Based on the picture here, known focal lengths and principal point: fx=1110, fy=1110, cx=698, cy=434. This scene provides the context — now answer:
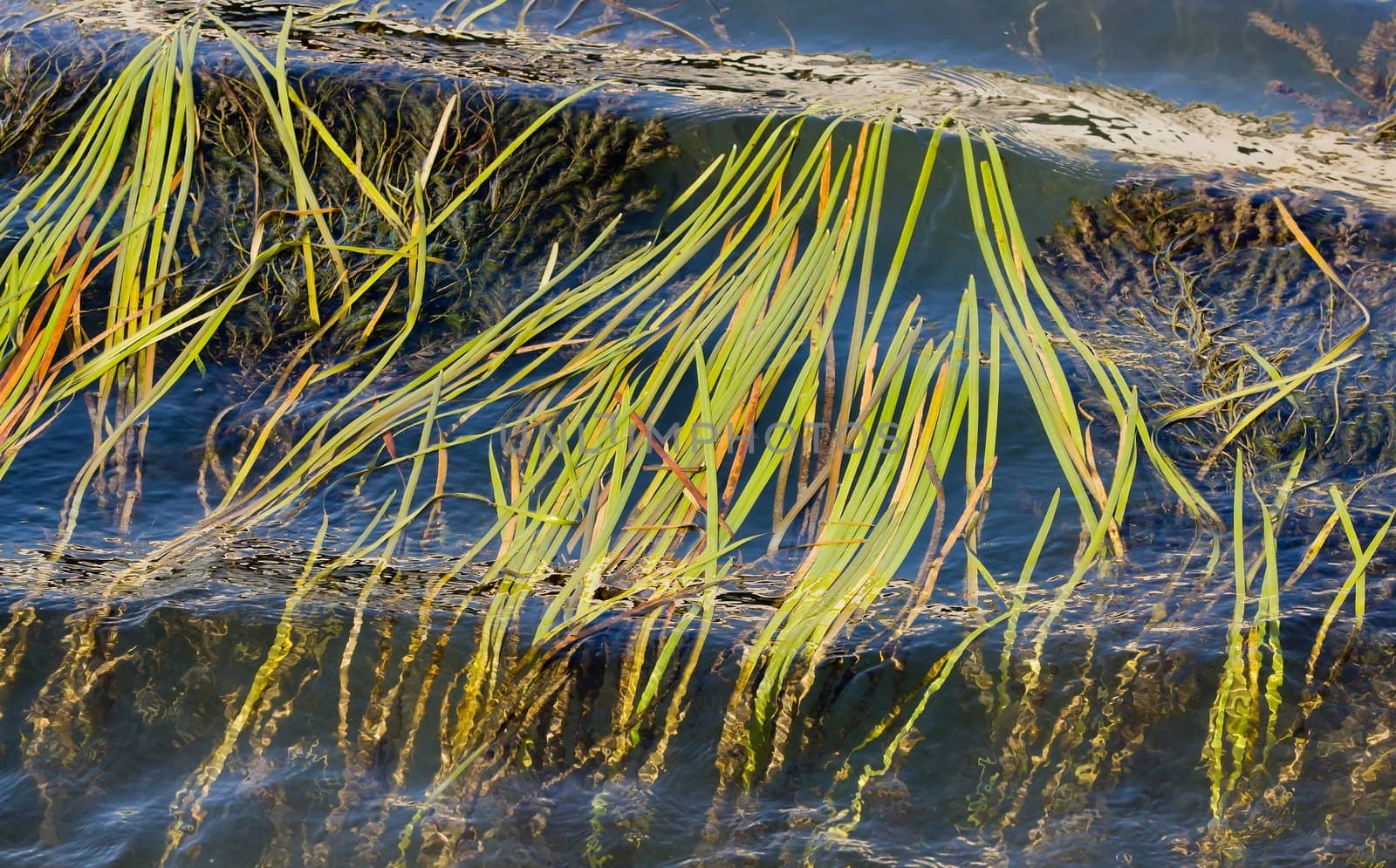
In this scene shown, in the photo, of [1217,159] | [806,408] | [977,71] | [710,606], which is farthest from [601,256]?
[1217,159]

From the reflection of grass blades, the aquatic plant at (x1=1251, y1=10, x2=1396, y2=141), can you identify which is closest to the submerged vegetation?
the reflection of grass blades

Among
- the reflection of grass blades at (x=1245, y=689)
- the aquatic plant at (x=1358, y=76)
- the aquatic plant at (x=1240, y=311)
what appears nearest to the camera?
the reflection of grass blades at (x=1245, y=689)

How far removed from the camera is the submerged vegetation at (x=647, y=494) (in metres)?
1.65

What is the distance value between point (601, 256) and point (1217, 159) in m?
1.59

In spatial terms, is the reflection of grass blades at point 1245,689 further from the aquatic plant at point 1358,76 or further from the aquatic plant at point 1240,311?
the aquatic plant at point 1358,76

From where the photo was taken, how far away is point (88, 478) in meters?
2.12

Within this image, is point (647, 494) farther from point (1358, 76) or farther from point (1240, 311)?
point (1358, 76)

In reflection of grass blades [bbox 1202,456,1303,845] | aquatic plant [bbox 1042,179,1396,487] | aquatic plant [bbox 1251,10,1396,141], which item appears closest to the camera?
reflection of grass blades [bbox 1202,456,1303,845]

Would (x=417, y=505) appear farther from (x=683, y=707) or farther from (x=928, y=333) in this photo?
(x=928, y=333)

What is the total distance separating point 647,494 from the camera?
1.95 meters

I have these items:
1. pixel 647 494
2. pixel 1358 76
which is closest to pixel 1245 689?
pixel 647 494

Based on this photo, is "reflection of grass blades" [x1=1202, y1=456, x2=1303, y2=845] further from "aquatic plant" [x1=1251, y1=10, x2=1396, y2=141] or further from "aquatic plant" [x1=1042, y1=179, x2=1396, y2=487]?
"aquatic plant" [x1=1251, y1=10, x2=1396, y2=141]

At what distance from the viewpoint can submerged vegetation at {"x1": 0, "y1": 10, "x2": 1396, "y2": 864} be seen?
1.65 meters

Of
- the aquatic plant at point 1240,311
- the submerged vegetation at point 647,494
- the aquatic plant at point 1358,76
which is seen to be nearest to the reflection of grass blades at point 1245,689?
the submerged vegetation at point 647,494
